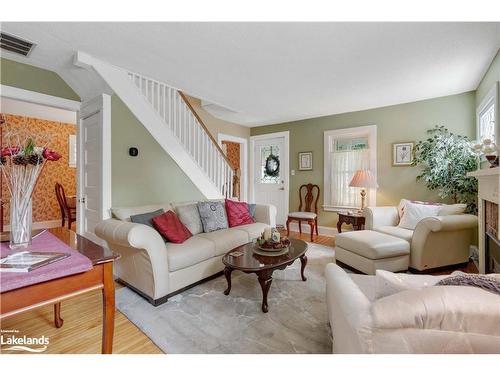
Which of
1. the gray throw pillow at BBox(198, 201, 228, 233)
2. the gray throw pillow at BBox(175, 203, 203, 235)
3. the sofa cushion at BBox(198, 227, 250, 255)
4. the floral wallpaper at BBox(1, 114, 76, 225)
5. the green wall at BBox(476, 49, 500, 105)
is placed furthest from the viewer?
the floral wallpaper at BBox(1, 114, 76, 225)

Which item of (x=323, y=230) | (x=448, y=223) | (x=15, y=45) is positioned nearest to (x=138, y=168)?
(x=15, y=45)

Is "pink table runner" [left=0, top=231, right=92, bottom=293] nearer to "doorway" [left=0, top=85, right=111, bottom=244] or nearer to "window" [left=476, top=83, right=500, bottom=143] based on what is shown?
"doorway" [left=0, top=85, right=111, bottom=244]

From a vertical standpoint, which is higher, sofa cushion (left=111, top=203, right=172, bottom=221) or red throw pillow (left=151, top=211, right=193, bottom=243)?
sofa cushion (left=111, top=203, right=172, bottom=221)

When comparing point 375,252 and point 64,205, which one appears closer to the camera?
point 375,252

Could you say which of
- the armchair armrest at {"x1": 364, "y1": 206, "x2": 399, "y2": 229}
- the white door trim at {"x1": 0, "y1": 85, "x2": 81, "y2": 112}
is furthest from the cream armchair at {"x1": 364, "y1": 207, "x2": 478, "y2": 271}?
the white door trim at {"x1": 0, "y1": 85, "x2": 81, "y2": 112}

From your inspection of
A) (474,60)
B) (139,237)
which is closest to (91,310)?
(139,237)

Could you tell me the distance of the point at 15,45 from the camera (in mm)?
2240

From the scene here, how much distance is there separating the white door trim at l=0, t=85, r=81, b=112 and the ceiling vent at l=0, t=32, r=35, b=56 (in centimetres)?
39

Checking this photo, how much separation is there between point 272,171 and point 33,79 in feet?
13.6

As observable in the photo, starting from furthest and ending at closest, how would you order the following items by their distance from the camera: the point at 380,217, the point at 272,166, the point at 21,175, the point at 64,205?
1. the point at 272,166
2. the point at 64,205
3. the point at 380,217
4. the point at 21,175

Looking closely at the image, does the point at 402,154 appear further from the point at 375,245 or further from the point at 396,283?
the point at 396,283

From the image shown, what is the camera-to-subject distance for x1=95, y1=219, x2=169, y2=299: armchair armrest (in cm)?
198

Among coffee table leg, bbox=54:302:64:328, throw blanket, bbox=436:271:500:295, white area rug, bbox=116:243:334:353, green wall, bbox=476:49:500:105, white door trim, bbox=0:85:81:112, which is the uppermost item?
green wall, bbox=476:49:500:105

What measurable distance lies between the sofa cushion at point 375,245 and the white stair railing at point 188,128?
225 cm
